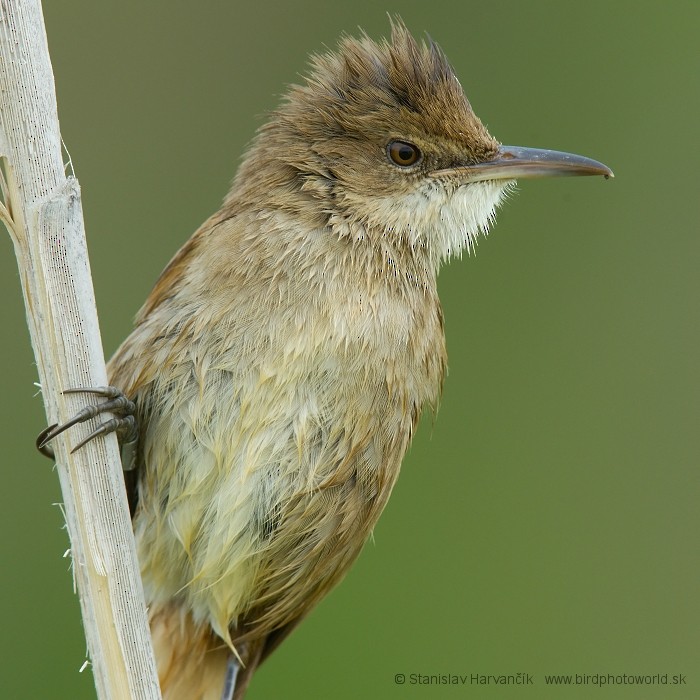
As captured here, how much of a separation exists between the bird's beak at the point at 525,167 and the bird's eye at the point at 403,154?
2.9 inches

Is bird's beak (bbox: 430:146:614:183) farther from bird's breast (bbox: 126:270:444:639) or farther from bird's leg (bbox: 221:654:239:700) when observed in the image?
bird's leg (bbox: 221:654:239:700)

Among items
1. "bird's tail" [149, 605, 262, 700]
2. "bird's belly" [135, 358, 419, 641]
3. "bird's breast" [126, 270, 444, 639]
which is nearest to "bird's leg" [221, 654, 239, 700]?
"bird's tail" [149, 605, 262, 700]

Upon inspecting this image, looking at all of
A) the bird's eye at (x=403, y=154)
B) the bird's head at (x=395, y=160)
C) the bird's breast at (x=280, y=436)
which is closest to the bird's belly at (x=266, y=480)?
the bird's breast at (x=280, y=436)

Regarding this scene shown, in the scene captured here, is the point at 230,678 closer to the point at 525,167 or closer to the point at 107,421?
the point at 107,421

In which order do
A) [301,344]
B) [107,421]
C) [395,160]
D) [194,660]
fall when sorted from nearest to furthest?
[107,421], [301,344], [395,160], [194,660]

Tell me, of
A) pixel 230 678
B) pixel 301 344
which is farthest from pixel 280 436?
pixel 230 678

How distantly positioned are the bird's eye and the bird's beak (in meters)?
0.07

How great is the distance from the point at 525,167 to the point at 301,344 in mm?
929

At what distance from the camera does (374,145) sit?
3422 millimetres

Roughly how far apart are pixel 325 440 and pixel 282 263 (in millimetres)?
498

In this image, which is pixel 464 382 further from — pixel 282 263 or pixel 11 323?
pixel 282 263

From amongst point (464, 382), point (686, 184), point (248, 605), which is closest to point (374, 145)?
point (248, 605)

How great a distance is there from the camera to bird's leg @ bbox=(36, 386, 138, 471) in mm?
2811

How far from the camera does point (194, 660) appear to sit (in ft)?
12.0
